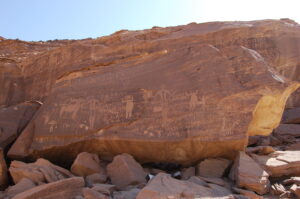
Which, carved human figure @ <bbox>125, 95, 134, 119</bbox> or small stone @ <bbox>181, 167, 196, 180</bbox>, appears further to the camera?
carved human figure @ <bbox>125, 95, 134, 119</bbox>

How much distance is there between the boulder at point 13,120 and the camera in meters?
5.79

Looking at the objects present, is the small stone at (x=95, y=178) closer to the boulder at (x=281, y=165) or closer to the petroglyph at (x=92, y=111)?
the petroglyph at (x=92, y=111)

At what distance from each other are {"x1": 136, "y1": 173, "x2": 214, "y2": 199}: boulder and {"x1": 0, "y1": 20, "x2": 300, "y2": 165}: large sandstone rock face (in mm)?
937

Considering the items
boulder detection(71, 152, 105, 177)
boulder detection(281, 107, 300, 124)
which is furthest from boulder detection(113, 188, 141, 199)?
boulder detection(281, 107, 300, 124)

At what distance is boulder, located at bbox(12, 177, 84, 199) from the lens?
3.74 metres

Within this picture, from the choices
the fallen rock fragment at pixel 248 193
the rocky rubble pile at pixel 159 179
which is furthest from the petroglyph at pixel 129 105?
the fallen rock fragment at pixel 248 193

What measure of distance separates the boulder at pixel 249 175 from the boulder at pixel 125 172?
134 cm

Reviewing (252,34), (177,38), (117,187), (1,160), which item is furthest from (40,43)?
(117,187)

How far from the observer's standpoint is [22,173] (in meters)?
4.54

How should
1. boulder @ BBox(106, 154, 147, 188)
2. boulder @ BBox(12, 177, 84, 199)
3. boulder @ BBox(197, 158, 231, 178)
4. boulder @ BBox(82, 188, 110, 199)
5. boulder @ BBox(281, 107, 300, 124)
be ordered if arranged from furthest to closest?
boulder @ BBox(281, 107, 300, 124)
boulder @ BBox(197, 158, 231, 178)
boulder @ BBox(106, 154, 147, 188)
boulder @ BBox(12, 177, 84, 199)
boulder @ BBox(82, 188, 110, 199)

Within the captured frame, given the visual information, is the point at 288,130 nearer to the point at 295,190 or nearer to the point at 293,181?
the point at 293,181

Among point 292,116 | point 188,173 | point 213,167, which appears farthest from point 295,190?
point 292,116

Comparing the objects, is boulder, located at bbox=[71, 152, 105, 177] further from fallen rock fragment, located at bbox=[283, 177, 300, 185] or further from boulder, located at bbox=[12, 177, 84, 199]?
fallen rock fragment, located at bbox=[283, 177, 300, 185]

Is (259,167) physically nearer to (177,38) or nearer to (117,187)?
(117,187)
